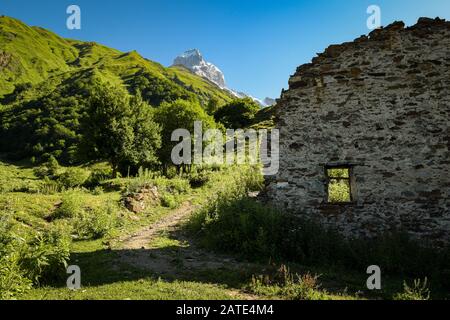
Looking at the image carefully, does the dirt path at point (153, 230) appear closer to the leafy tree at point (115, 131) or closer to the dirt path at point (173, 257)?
the dirt path at point (173, 257)

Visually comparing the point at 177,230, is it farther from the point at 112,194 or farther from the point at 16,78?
the point at 16,78

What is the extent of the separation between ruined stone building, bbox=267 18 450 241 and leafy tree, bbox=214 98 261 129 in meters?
52.9

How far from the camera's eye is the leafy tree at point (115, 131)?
878 inches

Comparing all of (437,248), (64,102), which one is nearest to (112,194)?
(437,248)

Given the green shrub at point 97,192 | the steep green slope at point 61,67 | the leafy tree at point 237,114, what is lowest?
the green shrub at point 97,192

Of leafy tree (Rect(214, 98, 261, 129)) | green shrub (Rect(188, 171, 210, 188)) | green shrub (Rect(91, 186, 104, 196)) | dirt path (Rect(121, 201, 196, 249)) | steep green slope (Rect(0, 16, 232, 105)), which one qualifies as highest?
steep green slope (Rect(0, 16, 232, 105))

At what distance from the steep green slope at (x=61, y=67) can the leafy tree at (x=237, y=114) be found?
19.3 meters

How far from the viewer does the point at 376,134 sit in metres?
9.85

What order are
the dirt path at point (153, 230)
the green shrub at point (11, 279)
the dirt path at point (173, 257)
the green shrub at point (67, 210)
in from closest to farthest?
the green shrub at point (11, 279)
the dirt path at point (173, 257)
the dirt path at point (153, 230)
the green shrub at point (67, 210)

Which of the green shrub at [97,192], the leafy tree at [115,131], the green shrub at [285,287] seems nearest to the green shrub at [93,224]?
the green shrub at [97,192]

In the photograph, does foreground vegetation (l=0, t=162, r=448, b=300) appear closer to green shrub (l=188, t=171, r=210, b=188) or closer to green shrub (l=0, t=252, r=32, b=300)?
green shrub (l=0, t=252, r=32, b=300)

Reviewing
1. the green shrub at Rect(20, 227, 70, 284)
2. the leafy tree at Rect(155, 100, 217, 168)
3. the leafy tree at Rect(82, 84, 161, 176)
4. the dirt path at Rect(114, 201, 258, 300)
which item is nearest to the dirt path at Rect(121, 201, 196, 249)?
the dirt path at Rect(114, 201, 258, 300)

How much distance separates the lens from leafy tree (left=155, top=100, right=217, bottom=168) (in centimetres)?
2797
